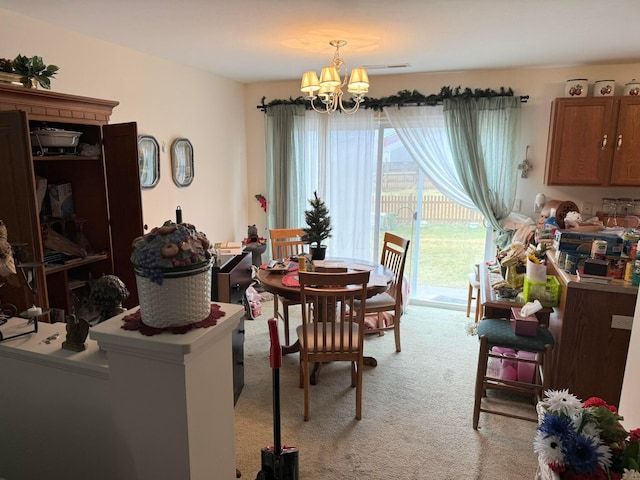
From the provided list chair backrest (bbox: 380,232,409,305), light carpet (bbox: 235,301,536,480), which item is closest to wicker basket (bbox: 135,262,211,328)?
light carpet (bbox: 235,301,536,480)

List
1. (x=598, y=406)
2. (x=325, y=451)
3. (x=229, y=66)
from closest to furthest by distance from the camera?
1. (x=598, y=406)
2. (x=325, y=451)
3. (x=229, y=66)

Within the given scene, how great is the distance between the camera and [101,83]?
9.87 ft

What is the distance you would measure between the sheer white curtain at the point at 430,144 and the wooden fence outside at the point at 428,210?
0.46ft

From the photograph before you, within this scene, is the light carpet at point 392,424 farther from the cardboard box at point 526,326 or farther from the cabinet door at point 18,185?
the cabinet door at point 18,185

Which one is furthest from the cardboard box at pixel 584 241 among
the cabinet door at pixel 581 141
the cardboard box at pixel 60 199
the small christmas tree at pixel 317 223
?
the cardboard box at pixel 60 199

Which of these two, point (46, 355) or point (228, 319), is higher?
point (228, 319)

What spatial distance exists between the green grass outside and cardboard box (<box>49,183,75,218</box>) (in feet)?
10.3

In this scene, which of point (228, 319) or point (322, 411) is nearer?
point (228, 319)

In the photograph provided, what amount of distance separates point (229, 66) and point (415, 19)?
202 cm

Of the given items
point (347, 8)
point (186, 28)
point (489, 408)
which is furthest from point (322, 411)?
point (186, 28)

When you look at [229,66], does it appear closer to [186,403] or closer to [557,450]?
[186,403]

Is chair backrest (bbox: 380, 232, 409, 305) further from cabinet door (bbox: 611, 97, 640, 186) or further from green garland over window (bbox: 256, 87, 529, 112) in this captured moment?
cabinet door (bbox: 611, 97, 640, 186)

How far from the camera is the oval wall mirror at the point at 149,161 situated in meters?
3.39

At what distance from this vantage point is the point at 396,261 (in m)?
3.61
